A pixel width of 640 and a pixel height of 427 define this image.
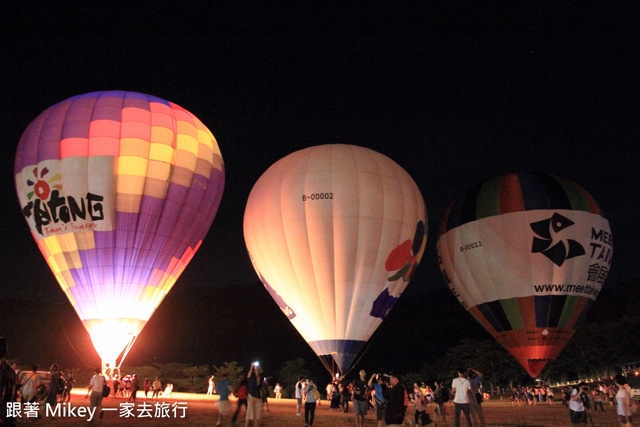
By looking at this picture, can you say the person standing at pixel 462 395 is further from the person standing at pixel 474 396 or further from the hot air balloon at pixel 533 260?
the hot air balloon at pixel 533 260

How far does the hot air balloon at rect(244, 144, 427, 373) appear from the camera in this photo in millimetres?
18516

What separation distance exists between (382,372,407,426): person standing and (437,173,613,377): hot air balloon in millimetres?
12980

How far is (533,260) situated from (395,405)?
13300 millimetres

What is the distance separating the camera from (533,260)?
19.9 metres

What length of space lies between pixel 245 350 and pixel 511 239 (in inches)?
2905

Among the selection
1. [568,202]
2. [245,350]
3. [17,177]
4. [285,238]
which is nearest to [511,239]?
[568,202]

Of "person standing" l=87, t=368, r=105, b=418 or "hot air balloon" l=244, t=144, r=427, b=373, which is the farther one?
"hot air balloon" l=244, t=144, r=427, b=373

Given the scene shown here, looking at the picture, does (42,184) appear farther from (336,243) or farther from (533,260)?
(533,260)

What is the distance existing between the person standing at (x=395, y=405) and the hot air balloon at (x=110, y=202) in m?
12.3

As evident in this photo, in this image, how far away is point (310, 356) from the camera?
3189 inches

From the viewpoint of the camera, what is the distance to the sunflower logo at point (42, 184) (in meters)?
18.7

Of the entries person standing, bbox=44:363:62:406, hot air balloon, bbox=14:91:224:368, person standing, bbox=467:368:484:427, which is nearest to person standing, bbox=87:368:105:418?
person standing, bbox=44:363:62:406

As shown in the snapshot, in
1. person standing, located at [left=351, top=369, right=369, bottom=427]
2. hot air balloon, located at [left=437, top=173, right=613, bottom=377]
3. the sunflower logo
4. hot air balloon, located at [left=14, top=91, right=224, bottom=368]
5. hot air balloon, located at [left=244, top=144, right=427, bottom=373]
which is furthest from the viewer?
hot air balloon, located at [left=437, top=173, right=613, bottom=377]

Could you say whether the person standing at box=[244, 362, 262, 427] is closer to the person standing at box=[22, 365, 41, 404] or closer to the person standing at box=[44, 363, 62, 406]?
the person standing at box=[44, 363, 62, 406]
